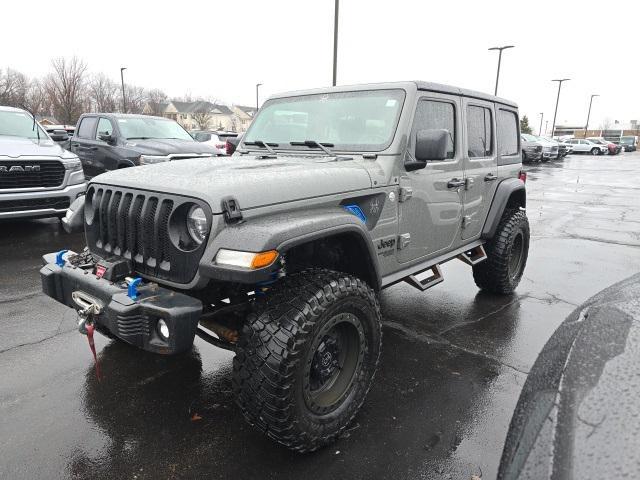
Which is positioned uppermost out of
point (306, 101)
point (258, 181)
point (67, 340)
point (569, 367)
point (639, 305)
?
point (306, 101)

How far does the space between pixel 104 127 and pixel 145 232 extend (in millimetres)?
8234

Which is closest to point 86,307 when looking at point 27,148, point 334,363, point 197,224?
point 197,224

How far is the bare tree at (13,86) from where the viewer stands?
50881 millimetres

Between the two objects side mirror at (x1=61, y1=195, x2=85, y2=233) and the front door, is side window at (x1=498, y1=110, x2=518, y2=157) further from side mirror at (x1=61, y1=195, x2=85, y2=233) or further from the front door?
side mirror at (x1=61, y1=195, x2=85, y2=233)

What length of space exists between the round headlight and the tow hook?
0.60m

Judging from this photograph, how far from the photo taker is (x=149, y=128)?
31.5 feet

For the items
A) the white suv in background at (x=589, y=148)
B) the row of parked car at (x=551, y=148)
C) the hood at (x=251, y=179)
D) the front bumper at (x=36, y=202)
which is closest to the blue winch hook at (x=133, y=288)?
the hood at (x=251, y=179)

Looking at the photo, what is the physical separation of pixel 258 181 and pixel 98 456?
1685 mm

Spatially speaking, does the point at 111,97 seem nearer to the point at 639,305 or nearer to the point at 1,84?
the point at 1,84

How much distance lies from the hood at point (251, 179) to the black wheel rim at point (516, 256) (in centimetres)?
274

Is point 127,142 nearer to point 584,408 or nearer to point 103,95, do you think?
point 584,408

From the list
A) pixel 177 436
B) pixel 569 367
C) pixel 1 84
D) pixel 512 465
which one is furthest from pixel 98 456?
pixel 1 84

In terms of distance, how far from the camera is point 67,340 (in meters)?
3.70

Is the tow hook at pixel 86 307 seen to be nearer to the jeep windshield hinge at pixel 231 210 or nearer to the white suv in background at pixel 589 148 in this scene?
the jeep windshield hinge at pixel 231 210
